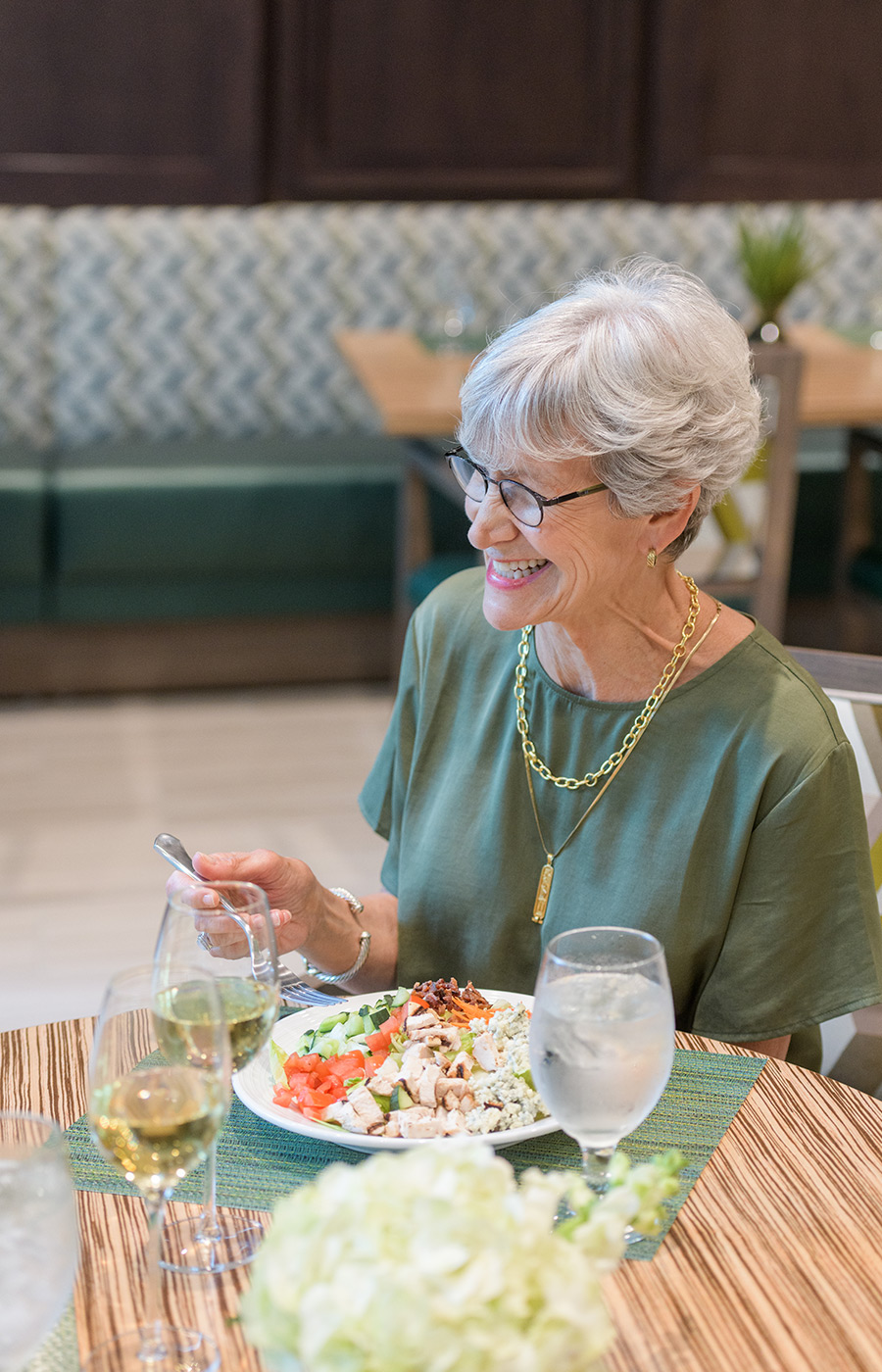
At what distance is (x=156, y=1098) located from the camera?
0.77 metres

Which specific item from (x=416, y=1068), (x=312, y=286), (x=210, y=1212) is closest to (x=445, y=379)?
(x=312, y=286)

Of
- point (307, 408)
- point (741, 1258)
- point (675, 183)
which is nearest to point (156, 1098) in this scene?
point (741, 1258)

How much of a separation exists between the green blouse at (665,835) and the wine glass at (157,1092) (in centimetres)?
60

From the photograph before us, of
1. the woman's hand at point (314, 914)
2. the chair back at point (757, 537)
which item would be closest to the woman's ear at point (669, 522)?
the woman's hand at point (314, 914)

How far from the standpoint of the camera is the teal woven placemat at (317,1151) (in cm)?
97

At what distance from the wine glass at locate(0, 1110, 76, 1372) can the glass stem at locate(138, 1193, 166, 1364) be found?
10 centimetres

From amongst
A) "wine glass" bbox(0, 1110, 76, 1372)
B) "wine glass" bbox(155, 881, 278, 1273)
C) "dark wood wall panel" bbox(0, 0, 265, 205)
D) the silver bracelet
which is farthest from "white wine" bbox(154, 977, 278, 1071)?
"dark wood wall panel" bbox(0, 0, 265, 205)

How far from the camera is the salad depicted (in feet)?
3.26

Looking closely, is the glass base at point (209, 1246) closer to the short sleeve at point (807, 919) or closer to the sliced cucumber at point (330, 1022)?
the sliced cucumber at point (330, 1022)

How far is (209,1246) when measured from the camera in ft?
2.99

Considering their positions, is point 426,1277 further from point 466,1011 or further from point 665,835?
point 665,835

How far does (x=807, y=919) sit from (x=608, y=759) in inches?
8.8

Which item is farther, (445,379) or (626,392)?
(445,379)

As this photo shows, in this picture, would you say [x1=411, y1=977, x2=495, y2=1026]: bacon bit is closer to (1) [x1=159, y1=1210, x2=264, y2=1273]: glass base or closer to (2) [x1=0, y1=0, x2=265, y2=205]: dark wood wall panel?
(1) [x1=159, y1=1210, x2=264, y2=1273]: glass base
